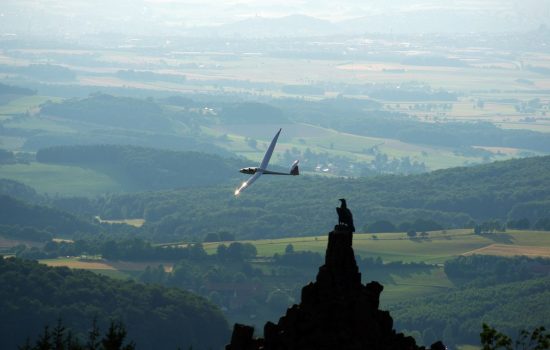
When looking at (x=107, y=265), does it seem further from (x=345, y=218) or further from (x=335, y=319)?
(x=335, y=319)

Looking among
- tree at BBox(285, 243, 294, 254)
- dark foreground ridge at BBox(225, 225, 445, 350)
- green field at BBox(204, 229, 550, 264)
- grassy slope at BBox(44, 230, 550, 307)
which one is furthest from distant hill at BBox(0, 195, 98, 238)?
dark foreground ridge at BBox(225, 225, 445, 350)

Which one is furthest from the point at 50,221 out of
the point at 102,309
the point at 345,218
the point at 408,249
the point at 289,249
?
the point at 345,218

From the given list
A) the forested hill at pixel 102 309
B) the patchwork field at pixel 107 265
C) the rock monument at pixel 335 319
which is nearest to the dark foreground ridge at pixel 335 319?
the rock monument at pixel 335 319

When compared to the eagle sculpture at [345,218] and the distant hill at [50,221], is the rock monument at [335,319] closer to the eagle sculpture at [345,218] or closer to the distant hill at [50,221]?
the eagle sculpture at [345,218]

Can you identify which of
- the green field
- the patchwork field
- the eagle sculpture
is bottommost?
the eagle sculpture

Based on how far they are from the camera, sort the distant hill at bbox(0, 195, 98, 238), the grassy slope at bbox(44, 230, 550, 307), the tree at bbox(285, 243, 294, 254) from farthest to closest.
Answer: the distant hill at bbox(0, 195, 98, 238) < the tree at bbox(285, 243, 294, 254) < the grassy slope at bbox(44, 230, 550, 307)

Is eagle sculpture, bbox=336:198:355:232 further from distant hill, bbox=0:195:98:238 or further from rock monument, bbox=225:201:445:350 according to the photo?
distant hill, bbox=0:195:98:238
